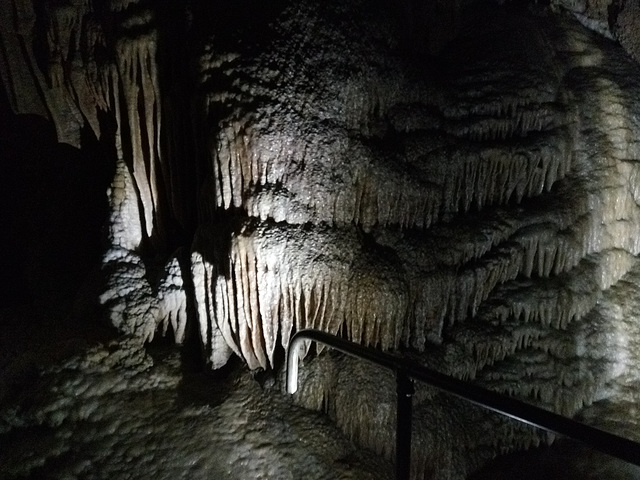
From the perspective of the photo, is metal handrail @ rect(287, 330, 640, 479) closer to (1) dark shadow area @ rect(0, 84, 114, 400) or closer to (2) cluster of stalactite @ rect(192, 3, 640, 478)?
(2) cluster of stalactite @ rect(192, 3, 640, 478)

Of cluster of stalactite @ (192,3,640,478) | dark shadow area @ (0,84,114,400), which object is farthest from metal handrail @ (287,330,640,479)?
dark shadow area @ (0,84,114,400)

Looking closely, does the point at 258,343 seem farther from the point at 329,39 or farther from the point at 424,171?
the point at 329,39

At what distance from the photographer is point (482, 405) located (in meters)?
1.75

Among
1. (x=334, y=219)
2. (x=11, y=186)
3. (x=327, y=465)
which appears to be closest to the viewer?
(x=327, y=465)

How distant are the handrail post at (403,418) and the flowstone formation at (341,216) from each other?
1582 millimetres

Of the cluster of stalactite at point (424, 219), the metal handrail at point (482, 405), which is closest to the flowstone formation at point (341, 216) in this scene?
the cluster of stalactite at point (424, 219)

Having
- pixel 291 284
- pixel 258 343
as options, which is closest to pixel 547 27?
pixel 291 284

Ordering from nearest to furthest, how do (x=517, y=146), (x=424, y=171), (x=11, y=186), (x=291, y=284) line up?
(x=291, y=284) → (x=424, y=171) → (x=517, y=146) → (x=11, y=186)

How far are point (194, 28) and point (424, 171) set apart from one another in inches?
98.8

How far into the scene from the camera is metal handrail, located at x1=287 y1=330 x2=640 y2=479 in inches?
58.6

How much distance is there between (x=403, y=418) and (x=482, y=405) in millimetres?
469

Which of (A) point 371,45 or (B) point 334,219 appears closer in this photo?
(B) point 334,219

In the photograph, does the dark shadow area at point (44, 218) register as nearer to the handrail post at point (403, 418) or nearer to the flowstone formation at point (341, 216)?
the flowstone formation at point (341, 216)

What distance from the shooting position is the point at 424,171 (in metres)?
4.87
